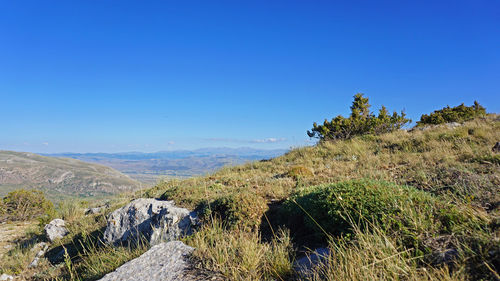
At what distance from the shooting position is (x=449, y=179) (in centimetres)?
539

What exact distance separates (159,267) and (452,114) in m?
26.4

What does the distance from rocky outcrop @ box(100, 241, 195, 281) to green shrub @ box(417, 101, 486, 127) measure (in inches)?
880

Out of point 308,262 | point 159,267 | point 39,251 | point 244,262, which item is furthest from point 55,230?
point 308,262

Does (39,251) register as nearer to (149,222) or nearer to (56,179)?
(149,222)

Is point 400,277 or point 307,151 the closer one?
point 400,277

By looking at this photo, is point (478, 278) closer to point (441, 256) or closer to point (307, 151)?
point (441, 256)

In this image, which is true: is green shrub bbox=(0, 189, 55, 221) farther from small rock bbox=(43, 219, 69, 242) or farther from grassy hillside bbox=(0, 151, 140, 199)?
grassy hillside bbox=(0, 151, 140, 199)

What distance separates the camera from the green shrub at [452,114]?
2016cm

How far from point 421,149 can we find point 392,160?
2.48 m

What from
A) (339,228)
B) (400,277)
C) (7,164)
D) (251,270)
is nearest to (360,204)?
(339,228)

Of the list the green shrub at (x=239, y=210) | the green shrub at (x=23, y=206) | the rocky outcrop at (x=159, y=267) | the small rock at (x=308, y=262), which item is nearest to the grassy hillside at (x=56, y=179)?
the green shrub at (x=23, y=206)

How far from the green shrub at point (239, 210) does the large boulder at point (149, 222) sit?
1.79 ft

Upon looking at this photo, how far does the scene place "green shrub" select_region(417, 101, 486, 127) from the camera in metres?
20.2

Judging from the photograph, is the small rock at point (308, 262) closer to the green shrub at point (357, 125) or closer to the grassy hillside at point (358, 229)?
the grassy hillside at point (358, 229)
